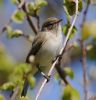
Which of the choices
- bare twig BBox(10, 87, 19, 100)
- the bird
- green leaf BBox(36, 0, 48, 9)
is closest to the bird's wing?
the bird

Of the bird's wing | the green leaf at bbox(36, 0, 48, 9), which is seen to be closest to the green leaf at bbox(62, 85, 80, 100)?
the green leaf at bbox(36, 0, 48, 9)

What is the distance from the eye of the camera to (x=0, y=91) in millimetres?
4336

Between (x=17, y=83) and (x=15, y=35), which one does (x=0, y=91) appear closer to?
(x=17, y=83)

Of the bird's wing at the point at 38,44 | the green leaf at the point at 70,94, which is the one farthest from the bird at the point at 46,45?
the green leaf at the point at 70,94

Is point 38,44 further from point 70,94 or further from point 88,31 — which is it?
point 70,94

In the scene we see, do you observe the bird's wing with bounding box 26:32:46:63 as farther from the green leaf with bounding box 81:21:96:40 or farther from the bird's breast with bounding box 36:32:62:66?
the green leaf with bounding box 81:21:96:40

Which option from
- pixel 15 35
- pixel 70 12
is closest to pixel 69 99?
pixel 70 12

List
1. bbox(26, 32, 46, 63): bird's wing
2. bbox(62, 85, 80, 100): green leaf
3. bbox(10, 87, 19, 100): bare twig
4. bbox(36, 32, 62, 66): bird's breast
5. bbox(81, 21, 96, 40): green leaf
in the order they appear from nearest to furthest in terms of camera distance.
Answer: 1. bbox(10, 87, 19, 100): bare twig
2. bbox(62, 85, 80, 100): green leaf
3. bbox(81, 21, 96, 40): green leaf
4. bbox(36, 32, 62, 66): bird's breast
5. bbox(26, 32, 46, 63): bird's wing

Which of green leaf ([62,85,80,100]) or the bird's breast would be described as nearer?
green leaf ([62,85,80,100])

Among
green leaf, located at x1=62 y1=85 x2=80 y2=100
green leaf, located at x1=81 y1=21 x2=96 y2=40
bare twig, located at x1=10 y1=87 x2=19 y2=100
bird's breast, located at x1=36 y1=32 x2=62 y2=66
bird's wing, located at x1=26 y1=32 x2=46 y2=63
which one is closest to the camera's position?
bare twig, located at x1=10 y1=87 x2=19 y2=100

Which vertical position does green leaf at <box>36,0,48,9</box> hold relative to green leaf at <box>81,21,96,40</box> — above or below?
above

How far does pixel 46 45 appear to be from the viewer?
5.88 m

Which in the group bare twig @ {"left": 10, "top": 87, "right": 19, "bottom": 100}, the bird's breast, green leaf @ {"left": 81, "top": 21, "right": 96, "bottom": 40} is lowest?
the bird's breast

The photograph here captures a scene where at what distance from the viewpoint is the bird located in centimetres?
572
